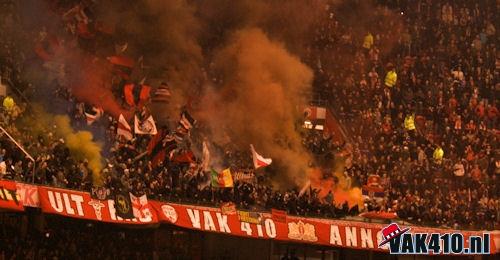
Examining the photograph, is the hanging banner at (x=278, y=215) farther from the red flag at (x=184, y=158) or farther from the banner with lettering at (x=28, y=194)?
the banner with lettering at (x=28, y=194)

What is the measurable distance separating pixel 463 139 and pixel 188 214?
1224cm

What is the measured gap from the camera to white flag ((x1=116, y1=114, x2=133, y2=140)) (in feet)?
82.6

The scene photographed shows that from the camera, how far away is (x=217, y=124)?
29219 mm

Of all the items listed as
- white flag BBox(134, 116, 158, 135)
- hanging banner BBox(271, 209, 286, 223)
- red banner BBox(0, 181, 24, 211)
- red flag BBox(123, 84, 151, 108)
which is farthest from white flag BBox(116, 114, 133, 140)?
red banner BBox(0, 181, 24, 211)

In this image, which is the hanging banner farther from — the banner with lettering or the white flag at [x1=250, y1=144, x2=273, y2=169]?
the banner with lettering

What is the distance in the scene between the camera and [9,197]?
65.5 ft

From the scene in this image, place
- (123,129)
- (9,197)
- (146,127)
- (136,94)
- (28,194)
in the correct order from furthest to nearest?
(136,94) → (146,127) → (123,129) → (28,194) → (9,197)

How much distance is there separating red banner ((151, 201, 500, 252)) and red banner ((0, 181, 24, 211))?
139 inches

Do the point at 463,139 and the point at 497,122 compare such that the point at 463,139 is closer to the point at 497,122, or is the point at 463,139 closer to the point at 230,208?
the point at 497,122

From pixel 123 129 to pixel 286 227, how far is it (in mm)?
5194

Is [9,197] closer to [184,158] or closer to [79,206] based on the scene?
[79,206]

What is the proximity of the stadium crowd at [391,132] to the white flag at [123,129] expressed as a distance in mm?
230

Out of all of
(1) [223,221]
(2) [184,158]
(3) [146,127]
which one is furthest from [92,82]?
(1) [223,221]

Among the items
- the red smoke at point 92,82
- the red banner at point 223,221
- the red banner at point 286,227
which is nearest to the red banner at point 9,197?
the red banner at point 223,221
